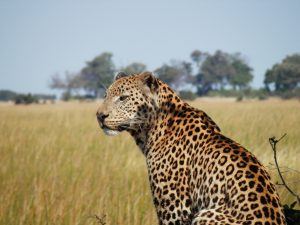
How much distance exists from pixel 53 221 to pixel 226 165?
2.77 m

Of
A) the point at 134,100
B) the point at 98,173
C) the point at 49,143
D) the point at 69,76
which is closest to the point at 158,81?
the point at 134,100

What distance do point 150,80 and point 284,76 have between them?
265 ft

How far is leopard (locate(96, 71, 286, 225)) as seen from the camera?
3.23 meters

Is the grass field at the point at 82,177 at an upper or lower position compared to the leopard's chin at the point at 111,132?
lower

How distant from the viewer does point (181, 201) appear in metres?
3.95

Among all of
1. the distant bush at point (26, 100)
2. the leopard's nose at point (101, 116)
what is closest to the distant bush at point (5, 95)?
the distant bush at point (26, 100)

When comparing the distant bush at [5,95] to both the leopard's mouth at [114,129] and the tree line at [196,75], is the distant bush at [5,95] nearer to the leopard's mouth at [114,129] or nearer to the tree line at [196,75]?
the tree line at [196,75]

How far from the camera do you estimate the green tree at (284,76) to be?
8100 cm

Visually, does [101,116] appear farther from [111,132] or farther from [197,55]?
[197,55]

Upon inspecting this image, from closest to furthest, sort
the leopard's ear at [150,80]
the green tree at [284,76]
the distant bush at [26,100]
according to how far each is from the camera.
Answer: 1. the leopard's ear at [150,80]
2. the distant bush at [26,100]
3. the green tree at [284,76]

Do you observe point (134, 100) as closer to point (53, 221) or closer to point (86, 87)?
point (53, 221)

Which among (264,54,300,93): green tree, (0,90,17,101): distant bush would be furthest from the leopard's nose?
(0,90,17,101): distant bush

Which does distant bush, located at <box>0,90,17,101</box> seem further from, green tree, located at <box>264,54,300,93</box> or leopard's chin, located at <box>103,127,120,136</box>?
leopard's chin, located at <box>103,127,120,136</box>

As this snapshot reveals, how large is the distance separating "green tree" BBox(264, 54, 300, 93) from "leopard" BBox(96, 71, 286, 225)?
2965 inches
